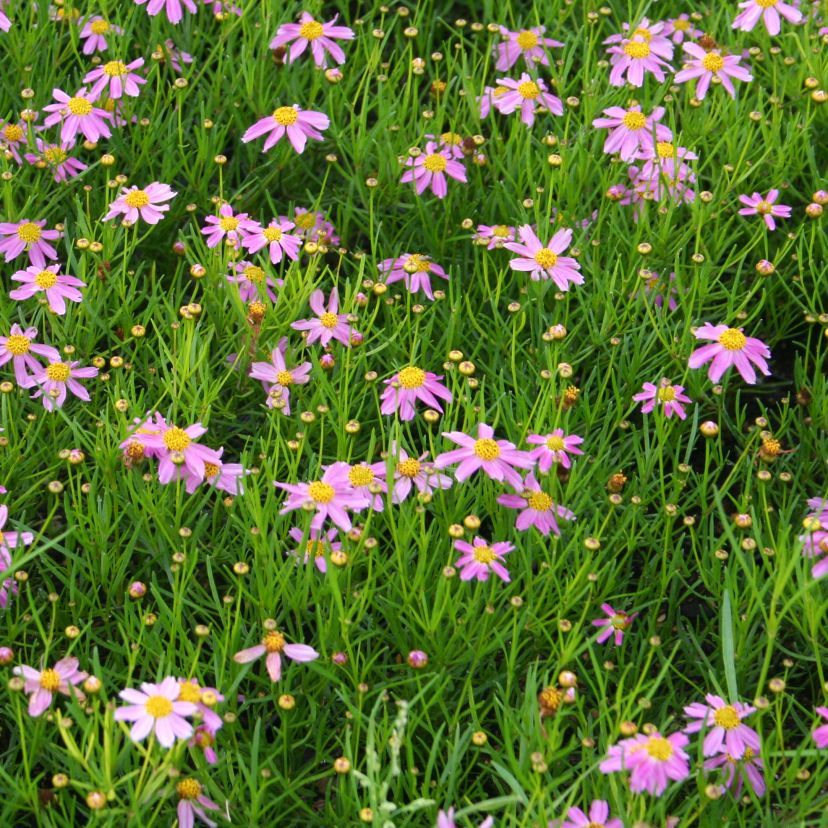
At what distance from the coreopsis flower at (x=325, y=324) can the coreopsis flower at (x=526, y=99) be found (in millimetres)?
511

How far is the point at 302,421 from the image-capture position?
1.56m

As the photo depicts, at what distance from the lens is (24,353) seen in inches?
64.4

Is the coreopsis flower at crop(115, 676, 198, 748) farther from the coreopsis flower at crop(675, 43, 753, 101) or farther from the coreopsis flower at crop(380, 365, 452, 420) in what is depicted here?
the coreopsis flower at crop(675, 43, 753, 101)

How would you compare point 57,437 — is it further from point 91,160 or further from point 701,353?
point 701,353

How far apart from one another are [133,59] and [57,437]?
0.84 m

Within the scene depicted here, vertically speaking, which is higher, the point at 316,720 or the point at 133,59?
the point at 133,59

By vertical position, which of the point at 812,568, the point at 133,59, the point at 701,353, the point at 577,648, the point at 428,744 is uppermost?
the point at 133,59

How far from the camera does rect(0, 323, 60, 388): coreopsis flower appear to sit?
1620 millimetres

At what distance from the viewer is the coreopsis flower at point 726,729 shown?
4.19 ft

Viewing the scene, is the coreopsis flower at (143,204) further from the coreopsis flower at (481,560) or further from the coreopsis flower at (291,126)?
the coreopsis flower at (481,560)

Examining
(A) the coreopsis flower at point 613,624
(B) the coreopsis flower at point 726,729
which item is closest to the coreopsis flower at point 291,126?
(A) the coreopsis flower at point 613,624

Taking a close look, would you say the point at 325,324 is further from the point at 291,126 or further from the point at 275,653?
the point at 275,653

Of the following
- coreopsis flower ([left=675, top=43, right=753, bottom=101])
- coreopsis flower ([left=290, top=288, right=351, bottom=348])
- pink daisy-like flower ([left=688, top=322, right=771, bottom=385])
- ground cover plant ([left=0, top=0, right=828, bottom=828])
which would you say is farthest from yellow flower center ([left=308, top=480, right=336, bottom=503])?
coreopsis flower ([left=675, top=43, right=753, bottom=101])

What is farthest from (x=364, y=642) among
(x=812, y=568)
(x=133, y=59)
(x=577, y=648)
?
(x=133, y=59)
